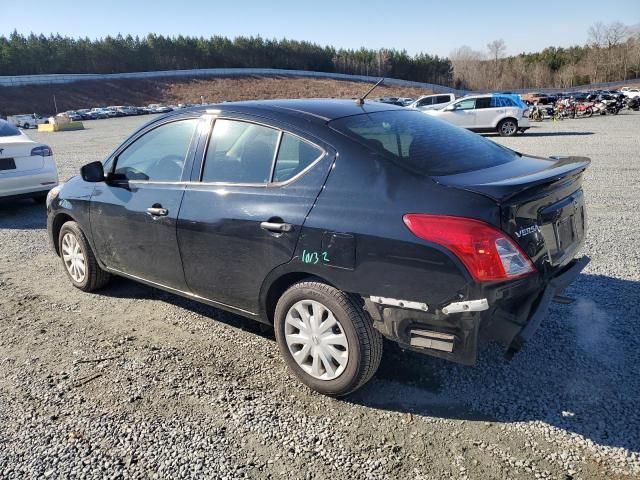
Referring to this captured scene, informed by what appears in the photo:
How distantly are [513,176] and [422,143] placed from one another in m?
0.61

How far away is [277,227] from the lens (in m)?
3.05

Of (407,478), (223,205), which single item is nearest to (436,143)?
(223,205)

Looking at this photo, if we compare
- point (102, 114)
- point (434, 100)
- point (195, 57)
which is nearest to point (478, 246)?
point (434, 100)

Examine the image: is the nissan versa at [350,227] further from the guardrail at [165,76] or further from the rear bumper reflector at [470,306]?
the guardrail at [165,76]

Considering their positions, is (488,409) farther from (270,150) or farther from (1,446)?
(1,446)

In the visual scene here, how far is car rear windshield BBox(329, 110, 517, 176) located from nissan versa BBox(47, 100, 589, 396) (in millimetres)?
15

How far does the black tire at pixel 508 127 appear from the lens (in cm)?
2042

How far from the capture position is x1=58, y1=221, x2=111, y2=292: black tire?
185 inches

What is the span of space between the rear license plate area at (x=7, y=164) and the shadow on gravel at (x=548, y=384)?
7.17 metres

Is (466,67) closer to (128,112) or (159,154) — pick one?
(128,112)

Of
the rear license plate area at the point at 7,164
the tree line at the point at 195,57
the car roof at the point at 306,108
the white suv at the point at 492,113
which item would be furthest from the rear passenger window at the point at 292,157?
the tree line at the point at 195,57

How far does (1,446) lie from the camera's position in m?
2.75

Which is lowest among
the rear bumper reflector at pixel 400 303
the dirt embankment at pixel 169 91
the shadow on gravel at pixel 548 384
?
the shadow on gravel at pixel 548 384

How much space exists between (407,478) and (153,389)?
5.49 feet
